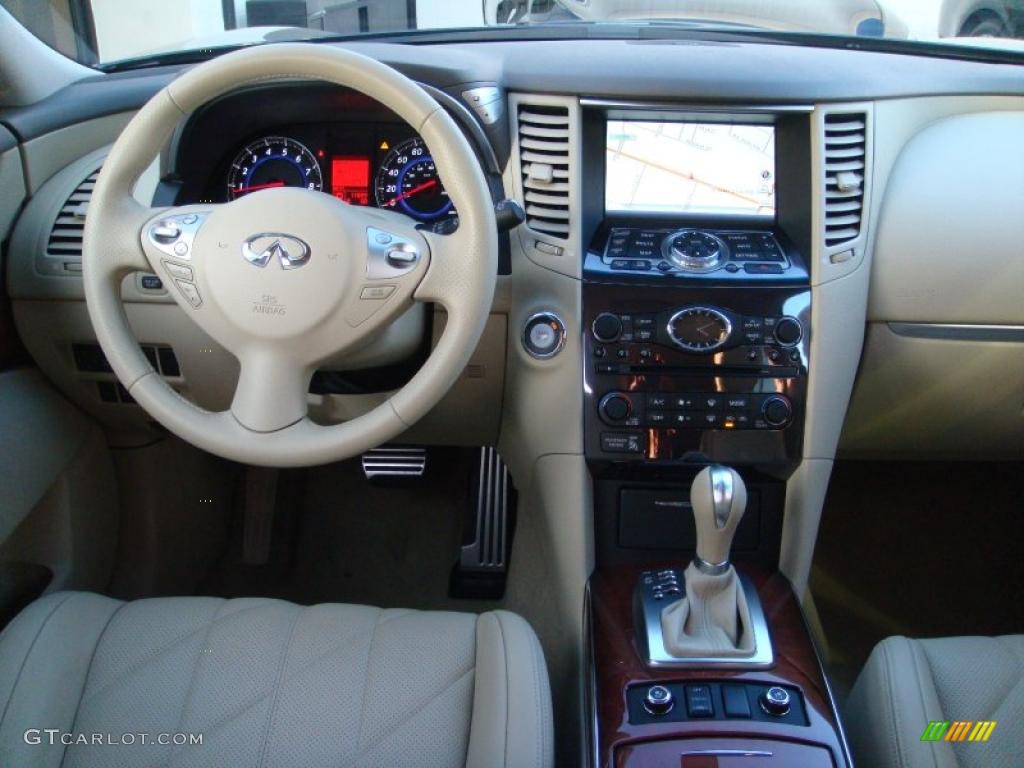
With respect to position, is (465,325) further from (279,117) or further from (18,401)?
(18,401)

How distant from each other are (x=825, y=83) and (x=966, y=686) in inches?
37.1

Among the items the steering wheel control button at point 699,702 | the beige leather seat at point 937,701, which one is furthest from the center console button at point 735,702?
the beige leather seat at point 937,701

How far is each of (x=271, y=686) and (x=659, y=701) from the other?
522 mm

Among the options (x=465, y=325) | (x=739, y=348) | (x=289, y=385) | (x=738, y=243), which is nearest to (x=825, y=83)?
(x=738, y=243)

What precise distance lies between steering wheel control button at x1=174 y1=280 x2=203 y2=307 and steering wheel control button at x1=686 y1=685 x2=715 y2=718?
859mm

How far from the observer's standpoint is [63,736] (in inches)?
42.2

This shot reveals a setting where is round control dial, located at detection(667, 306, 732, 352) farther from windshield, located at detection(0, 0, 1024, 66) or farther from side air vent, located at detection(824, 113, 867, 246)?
windshield, located at detection(0, 0, 1024, 66)

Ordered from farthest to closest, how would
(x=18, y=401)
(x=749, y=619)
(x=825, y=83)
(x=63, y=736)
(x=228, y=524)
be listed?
1. (x=228, y=524)
2. (x=18, y=401)
3. (x=825, y=83)
4. (x=749, y=619)
5. (x=63, y=736)

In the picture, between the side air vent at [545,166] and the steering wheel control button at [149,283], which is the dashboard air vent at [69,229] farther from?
the side air vent at [545,166]

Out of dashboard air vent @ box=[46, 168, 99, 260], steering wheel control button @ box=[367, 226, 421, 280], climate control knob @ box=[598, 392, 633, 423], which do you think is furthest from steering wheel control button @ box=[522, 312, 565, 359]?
dashboard air vent @ box=[46, 168, 99, 260]

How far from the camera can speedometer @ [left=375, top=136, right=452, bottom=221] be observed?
58.6 inches

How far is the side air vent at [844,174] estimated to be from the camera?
1.45 metres

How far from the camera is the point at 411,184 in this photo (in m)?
1.50

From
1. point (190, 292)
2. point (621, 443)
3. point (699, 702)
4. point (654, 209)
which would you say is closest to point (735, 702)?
point (699, 702)
